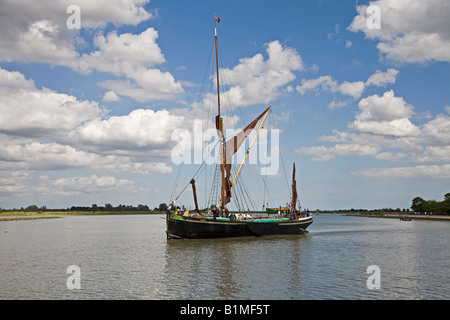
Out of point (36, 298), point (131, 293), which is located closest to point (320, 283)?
point (131, 293)

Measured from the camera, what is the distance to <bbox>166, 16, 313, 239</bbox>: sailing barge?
50438 millimetres

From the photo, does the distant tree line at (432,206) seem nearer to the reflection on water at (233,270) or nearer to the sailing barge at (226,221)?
the sailing barge at (226,221)

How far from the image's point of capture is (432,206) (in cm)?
15238

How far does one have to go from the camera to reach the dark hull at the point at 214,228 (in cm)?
5019

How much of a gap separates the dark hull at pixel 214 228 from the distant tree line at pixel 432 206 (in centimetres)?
11014

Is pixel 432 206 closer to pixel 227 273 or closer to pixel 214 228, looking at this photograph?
pixel 214 228

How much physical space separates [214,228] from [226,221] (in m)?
2.12
